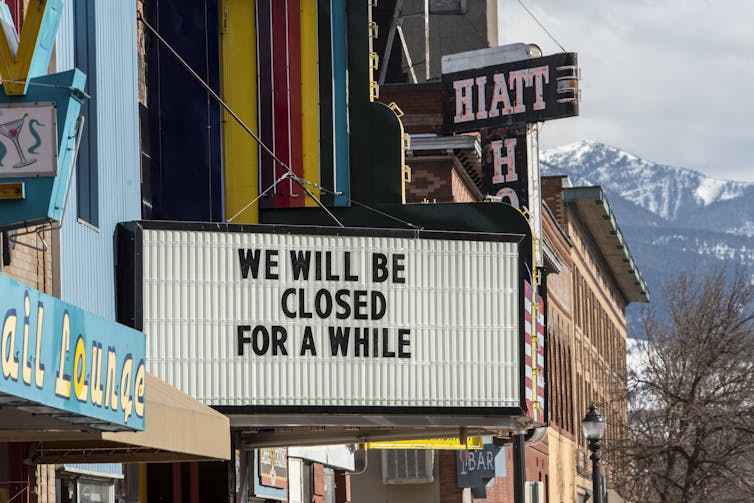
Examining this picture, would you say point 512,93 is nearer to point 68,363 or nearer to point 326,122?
point 326,122

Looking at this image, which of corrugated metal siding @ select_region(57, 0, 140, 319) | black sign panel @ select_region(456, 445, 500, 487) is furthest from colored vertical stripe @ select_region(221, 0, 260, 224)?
black sign panel @ select_region(456, 445, 500, 487)

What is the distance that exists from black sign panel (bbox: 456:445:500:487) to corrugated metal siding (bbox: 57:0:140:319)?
16.7m

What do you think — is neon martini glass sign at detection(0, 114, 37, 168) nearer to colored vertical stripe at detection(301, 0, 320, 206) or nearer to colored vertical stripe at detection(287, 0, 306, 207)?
colored vertical stripe at detection(287, 0, 306, 207)

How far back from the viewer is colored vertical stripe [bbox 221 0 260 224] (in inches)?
782

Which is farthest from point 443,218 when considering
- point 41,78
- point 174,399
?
point 41,78

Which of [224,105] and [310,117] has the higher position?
[310,117]

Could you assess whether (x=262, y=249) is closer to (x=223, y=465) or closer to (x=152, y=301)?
(x=152, y=301)

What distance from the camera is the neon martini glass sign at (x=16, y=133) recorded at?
36.6 feet

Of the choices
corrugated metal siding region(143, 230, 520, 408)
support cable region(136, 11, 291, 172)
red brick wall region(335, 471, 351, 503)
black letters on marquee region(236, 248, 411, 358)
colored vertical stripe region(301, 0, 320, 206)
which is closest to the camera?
corrugated metal siding region(143, 230, 520, 408)

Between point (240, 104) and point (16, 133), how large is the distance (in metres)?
8.84

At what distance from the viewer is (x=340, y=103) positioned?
65.6 feet

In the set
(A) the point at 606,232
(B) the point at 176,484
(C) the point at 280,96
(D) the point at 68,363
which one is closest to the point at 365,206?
(C) the point at 280,96

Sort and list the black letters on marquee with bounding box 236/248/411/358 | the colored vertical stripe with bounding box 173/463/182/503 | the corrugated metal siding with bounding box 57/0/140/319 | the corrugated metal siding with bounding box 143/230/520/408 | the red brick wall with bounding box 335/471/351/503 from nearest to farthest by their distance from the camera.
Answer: the corrugated metal siding with bounding box 57/0/140/319 → the corrugated metal siding with bounding box 143/230/520/408 → the black letters on marquee with bounding box 236/248/411/358 → the colored vertical stripe with bounding box 173/463/182/503 → the red brick wall with bounding box 335/471/351/503

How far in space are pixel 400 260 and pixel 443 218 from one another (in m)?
1.61
